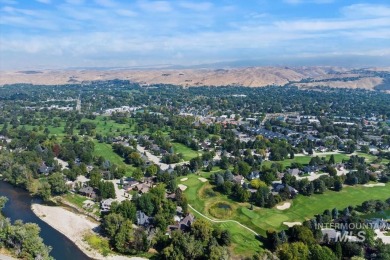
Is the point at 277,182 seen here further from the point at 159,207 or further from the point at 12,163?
the point at 12,163

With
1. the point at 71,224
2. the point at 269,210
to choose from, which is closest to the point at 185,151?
the point at 269,210

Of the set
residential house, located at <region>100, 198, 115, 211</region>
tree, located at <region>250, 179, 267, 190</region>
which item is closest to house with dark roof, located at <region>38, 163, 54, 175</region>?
residential house, located at <region>100, 198, 115, 211</region>

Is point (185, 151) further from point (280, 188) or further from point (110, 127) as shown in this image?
point (110, 127)

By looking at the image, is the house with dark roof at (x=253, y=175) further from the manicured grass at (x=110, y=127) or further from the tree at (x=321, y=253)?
the manicured grass at (x=110, y=127)

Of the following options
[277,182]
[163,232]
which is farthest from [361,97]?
[163,232]

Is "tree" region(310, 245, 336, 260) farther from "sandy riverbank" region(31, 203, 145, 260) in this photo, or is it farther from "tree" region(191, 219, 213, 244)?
"sandy riverbank" region(31, 203, 145, 260)

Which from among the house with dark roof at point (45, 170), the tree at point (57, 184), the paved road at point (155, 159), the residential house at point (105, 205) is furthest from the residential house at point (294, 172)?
the house with dark roof at point (45, 170)
